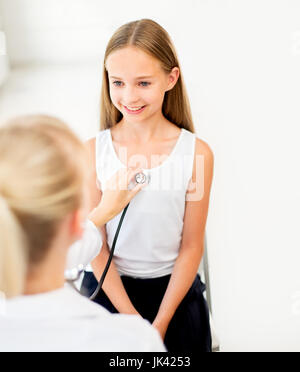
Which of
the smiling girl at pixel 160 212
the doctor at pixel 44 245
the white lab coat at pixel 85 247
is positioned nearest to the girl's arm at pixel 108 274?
the smiling girl at pixel 160 212

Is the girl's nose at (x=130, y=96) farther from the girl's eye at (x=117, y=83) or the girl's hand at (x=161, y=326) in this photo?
the girl's hand at (x=161, y=326)

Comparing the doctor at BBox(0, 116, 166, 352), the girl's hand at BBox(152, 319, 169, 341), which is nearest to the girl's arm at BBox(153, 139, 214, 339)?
the girl's hand at BBox(152, 319, 169, 341)

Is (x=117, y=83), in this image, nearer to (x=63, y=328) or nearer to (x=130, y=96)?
(x=130, y=96)

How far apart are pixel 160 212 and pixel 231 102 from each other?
13.4 inches

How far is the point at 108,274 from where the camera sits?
84cm

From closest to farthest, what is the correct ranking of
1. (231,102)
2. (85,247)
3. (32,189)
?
(32,189) < (85,247) < (231,102)

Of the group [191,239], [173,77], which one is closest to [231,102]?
[173,77]

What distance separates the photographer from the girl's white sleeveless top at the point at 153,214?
2.73 feet

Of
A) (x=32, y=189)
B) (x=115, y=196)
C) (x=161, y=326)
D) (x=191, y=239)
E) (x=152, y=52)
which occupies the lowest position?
(x=161, y=326)

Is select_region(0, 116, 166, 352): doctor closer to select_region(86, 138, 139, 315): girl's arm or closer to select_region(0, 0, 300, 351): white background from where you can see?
select_region(86, 138, 139, 315): girl's arm

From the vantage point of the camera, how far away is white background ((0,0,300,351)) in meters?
0.90

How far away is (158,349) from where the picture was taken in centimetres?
47
